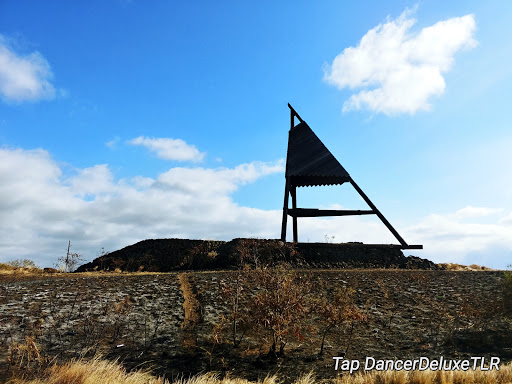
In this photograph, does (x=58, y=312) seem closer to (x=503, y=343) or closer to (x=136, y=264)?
(x=136, y=264)

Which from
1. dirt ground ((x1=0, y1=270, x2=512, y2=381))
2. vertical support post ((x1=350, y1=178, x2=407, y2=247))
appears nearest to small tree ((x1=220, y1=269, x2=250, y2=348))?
dirt ground ((x1=0, y1=270, x2=512, y2=381))

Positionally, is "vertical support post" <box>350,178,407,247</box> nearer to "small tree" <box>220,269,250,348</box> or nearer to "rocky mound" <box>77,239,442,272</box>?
"rocky mound" <box>77,239,442,272</box>

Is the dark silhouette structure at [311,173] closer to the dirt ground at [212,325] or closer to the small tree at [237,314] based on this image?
the dirt ground at [212,325]

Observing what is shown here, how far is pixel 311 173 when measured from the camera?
18.2 metres

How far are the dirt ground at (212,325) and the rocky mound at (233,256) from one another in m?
3.08

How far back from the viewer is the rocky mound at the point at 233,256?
1727 cm

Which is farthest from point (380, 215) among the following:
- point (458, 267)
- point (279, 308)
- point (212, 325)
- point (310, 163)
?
point (279, 308)

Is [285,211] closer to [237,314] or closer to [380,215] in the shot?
[380,215]

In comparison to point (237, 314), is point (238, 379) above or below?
below

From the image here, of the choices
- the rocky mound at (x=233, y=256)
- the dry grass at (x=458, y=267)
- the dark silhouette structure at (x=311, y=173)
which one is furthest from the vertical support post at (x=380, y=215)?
the dry grass at (x=458, y=267)

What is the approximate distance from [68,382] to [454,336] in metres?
8.69

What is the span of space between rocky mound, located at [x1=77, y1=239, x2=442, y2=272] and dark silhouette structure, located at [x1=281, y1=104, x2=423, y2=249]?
88cm

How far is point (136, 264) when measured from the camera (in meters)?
20.2

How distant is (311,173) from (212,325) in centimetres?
1003
